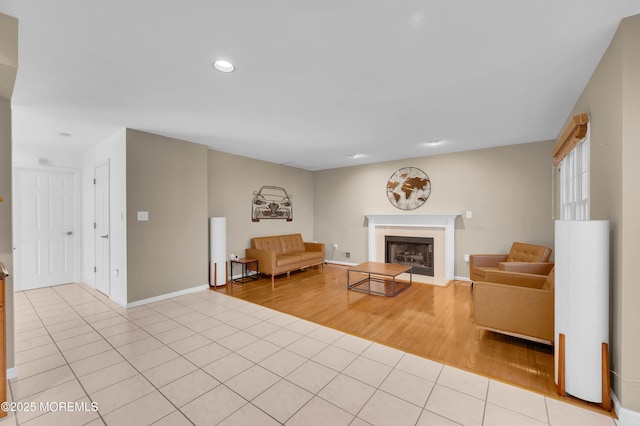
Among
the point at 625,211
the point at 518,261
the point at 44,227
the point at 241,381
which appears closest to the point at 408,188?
the point at 518,261

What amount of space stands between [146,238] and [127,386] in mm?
2321

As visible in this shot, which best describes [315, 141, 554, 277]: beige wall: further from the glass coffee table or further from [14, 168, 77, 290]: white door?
[14, 168, 77, 290]: white door

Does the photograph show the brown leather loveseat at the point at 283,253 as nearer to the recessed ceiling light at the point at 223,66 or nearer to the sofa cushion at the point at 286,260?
the sofa cushion at the point at 286,260

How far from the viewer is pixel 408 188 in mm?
5742

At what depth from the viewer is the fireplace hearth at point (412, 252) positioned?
217 inches

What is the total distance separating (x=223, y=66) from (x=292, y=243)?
181 inches

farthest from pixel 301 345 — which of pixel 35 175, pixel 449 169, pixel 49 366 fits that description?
pixel 35 175

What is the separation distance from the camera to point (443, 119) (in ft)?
11.1

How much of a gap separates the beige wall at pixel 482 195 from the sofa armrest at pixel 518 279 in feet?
6.65

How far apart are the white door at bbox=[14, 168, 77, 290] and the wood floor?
3.14 metres

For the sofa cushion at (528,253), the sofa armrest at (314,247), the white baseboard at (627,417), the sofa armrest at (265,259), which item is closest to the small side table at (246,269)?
the sofa armrest at (265,259)

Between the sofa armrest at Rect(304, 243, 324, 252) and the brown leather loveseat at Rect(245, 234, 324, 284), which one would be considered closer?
the brown leather loveseat at Rect(245, 234, 324, 284)

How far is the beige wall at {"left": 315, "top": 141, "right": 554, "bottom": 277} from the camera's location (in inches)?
176

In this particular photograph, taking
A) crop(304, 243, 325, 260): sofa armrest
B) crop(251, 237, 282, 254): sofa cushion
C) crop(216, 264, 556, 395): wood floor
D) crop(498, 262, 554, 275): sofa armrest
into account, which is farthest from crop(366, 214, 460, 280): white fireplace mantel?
crop(251, 237, 282, 254): sofa cushion
